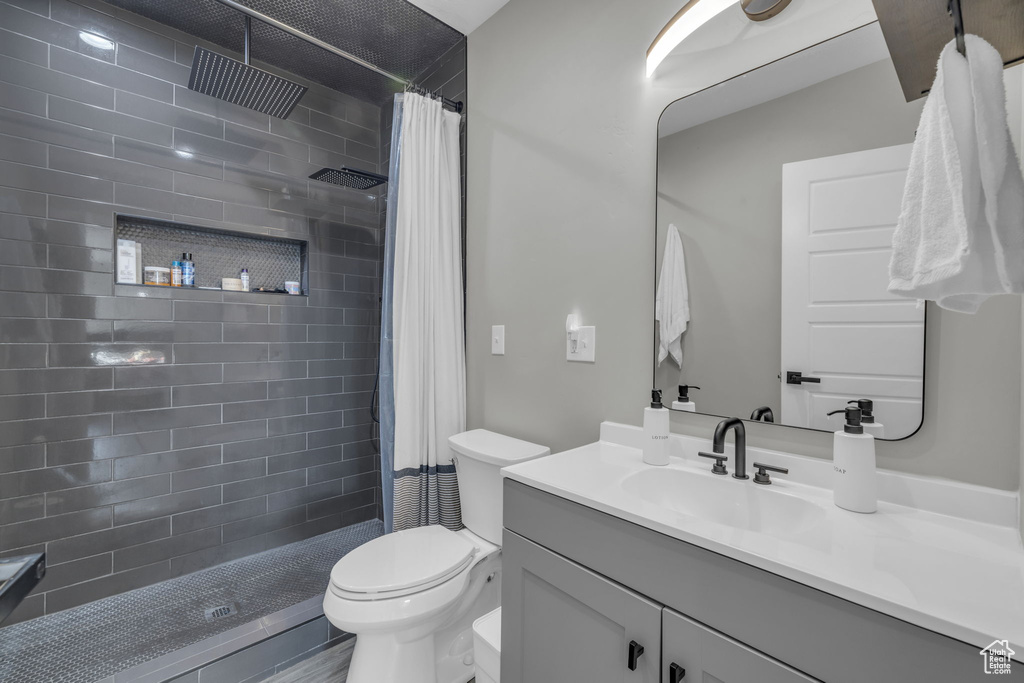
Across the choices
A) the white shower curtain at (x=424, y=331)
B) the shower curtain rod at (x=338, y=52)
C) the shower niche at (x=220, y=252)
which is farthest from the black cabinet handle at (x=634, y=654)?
the shower niche at (x=220, y=252)

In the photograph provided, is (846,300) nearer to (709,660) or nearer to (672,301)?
(672,301)

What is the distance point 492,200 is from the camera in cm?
195

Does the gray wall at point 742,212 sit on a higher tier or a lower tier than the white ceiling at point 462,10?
lower

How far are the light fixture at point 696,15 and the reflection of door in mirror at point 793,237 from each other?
139 millimetres

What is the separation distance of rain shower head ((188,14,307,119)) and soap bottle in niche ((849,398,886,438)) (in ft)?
7.60

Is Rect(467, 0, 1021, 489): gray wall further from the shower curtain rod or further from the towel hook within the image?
the towel hook

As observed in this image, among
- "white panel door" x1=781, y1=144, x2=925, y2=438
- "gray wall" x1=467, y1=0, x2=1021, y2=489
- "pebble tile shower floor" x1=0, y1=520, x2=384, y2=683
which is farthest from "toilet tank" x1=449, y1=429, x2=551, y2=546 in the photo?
"pebble tile shower floor" x1=0, y1=520, x2=384, y2=683

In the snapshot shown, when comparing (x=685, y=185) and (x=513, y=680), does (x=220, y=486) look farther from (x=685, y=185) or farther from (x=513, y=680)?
(x=685, y=185)

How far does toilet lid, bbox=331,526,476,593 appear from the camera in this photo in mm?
1332

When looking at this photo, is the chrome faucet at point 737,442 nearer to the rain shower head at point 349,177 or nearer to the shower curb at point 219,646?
the shower curb at point 219,646

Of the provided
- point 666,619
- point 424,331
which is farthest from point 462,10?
point 666,619

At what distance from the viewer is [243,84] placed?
193cm

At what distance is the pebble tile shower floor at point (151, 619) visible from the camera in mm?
1554

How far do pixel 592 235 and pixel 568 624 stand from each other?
3.78ft
